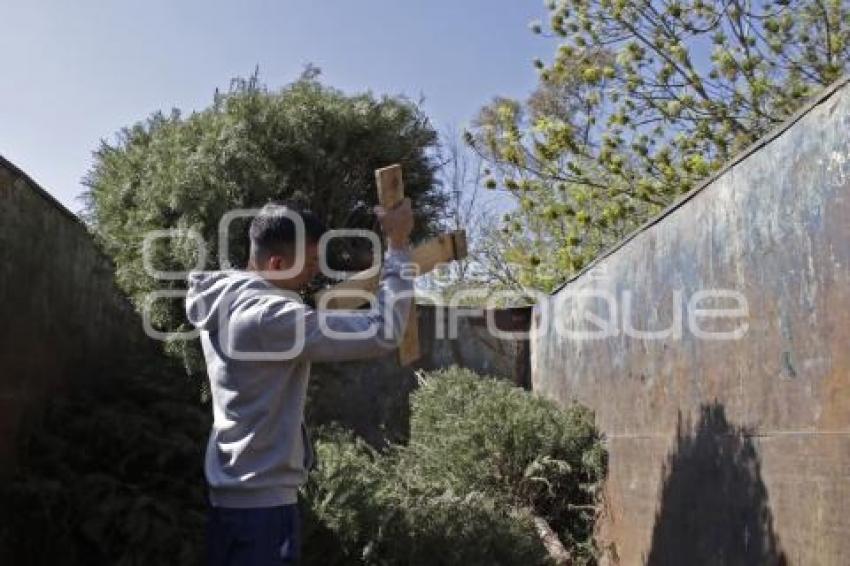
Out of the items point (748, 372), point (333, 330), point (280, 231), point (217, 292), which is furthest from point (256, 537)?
point (748, 372)

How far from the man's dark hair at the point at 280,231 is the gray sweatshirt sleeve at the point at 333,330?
0.27 metres

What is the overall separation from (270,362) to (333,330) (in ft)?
0.78

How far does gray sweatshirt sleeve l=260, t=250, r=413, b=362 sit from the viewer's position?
276cm

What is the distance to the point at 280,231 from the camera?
300 centimetres

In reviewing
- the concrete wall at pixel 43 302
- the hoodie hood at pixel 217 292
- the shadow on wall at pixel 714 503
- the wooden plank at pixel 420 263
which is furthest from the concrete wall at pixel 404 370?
the hoodie hood at pixel 217 292

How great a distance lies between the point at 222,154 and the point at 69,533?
19.0 feet

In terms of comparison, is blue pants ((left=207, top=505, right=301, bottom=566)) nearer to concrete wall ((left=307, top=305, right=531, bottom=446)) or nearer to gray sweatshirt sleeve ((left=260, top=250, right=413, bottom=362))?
gray sweatshirt sleeve ((left=260, top=250, right=413, bottom=362))

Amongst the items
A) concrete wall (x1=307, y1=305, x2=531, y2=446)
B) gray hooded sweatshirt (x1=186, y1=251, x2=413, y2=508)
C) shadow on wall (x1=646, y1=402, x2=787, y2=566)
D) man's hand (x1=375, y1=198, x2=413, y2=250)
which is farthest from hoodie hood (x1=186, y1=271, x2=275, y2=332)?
concrete wall (x1=307, y1=305, x2=531, y2=446)

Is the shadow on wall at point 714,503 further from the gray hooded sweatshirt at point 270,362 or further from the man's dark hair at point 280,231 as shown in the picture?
the man's dark hair at point 280,231

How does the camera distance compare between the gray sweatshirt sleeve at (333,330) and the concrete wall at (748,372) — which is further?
the concrete wall at (748,372)

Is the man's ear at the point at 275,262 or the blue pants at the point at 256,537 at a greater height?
the man's ear at the point at 275,262

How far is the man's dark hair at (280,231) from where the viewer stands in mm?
2998

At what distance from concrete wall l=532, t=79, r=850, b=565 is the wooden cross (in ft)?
4.95

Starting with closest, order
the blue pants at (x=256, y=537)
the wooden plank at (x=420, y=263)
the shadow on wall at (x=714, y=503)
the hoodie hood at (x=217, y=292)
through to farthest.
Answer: the blue pants at (x=256, y=537)
the hoodie hood at (x=217, y=292)
the wooden plank at (x=420, y=263)
the shadow on wall at (x=714, y=503)
